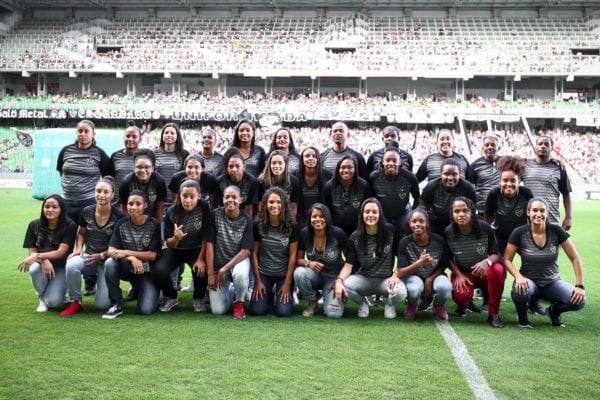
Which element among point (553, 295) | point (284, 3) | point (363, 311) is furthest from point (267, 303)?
point (284, 3)

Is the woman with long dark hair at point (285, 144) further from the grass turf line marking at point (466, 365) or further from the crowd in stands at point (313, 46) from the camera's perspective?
the crowd in stands at point (313, 46)

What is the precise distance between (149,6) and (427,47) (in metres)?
20.4

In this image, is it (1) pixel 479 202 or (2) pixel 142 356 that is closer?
(2) pixel 142 356

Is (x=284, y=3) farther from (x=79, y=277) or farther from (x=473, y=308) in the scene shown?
(x=79, y=277)

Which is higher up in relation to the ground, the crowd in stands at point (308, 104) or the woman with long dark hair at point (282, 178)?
the crowd in stands at point (308, 104)

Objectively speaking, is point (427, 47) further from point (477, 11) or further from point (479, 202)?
point (479, 202)


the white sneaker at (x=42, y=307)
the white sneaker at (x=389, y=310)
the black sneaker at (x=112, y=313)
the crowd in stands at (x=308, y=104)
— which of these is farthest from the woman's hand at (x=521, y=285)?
the crowd in stands at (x=308, y=104)

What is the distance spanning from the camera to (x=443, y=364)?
161 inches

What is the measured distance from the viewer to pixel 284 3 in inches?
1635

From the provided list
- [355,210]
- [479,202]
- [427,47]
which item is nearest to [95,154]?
[355,210]

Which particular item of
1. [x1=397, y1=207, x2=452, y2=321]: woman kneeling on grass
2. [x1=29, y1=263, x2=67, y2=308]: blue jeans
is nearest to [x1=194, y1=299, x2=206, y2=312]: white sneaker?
[x1=29, y1=263, x2=67, y2=308]: blue jeans

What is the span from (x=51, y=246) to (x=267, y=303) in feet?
7.05

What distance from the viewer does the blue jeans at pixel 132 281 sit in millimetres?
5320

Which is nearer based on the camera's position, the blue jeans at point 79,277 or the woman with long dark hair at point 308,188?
the blue jeans at point 79,277
